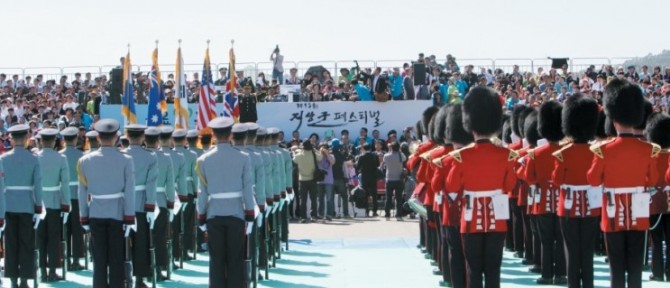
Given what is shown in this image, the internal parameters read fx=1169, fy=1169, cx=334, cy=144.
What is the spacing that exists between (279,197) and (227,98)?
5111 millimetres

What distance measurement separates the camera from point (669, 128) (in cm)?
1288

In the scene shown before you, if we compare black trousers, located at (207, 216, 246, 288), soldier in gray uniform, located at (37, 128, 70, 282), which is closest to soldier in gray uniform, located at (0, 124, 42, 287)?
soldier in gray uniform, located at (37, 128, 70, 282)

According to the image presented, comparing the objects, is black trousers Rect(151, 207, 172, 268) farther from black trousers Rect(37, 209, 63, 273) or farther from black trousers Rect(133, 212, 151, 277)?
black trousers Rect(37, 209, 63, 273)

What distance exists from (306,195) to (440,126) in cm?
1067

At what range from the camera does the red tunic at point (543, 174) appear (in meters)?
12.1

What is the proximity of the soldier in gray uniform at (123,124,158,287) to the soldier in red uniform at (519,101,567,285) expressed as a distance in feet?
13.0

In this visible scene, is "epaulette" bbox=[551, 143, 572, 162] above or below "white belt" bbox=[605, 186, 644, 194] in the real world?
above

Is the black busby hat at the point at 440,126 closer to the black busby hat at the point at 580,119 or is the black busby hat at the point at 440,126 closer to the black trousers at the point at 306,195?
the black busby hat at the point at 580,119

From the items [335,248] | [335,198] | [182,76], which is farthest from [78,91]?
[335,248]

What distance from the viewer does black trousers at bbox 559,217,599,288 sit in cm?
1084

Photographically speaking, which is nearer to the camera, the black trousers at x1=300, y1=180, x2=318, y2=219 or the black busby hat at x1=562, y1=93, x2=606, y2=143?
the black busby hat at x1=562, y1=93, x2=606, y2=143

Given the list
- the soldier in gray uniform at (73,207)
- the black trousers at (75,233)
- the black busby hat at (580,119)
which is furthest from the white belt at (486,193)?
the black trousers at (75,233)

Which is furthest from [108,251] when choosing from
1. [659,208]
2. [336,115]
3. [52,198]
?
[336,115]

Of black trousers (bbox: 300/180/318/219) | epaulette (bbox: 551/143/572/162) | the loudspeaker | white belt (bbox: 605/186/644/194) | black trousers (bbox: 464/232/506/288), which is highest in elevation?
the loudspeaker
